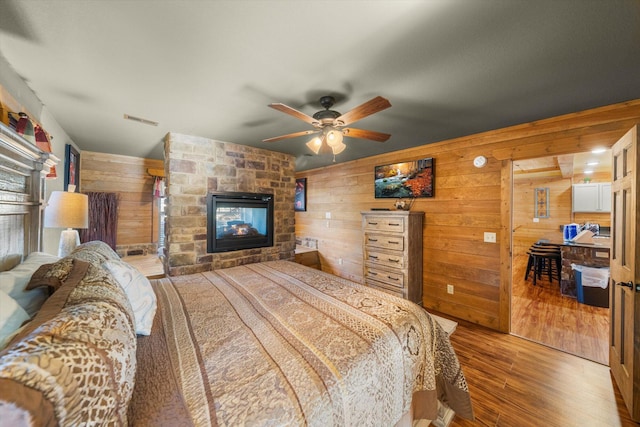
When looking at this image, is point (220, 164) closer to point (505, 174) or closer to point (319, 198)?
point (319, 198)

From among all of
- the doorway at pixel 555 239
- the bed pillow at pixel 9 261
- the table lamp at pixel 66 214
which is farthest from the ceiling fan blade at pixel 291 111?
the doorway at pixel 555 239

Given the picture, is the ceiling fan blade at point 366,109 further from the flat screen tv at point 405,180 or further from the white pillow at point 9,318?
the flat screen tv at point 405,180

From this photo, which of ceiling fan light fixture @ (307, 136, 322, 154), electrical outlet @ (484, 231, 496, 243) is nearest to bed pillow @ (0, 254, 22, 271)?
ceiling fan light fixture @ (307, 136, 322, 154)

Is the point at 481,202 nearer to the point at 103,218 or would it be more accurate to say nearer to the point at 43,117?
the point at 43,117

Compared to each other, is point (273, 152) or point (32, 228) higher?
point (273, 152)

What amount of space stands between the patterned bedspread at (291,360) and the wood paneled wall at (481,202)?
1779 millimetres

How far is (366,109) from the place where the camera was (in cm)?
164

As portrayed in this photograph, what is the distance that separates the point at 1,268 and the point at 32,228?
454 millimetres

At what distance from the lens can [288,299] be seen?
5.55 ft

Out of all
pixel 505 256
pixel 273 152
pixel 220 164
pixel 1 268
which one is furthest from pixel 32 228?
pixel 505 256

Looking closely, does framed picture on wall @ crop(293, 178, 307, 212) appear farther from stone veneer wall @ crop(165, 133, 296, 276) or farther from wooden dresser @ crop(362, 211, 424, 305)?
wooden dresser @ crop(362, 211, 424, 305)

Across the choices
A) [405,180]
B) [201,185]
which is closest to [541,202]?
[405,180]

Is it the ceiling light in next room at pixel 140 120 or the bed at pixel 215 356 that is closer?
the bed at pixel 215 356

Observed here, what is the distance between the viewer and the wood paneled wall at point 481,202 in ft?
7.41
